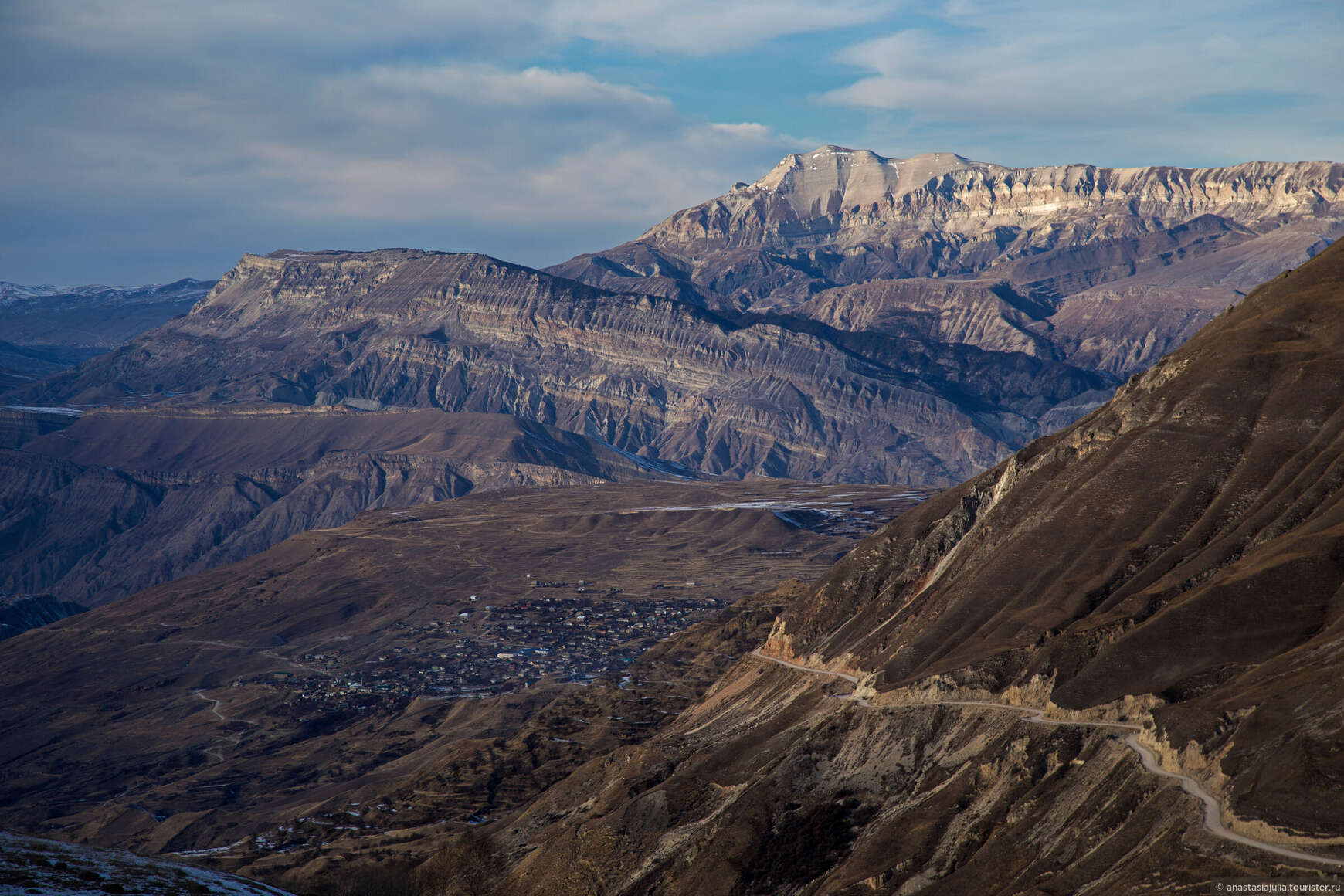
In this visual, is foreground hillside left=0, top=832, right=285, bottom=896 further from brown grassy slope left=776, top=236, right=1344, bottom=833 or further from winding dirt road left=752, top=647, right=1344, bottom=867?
brown grassy slope left=776, top=236, right=1344, bottom=833

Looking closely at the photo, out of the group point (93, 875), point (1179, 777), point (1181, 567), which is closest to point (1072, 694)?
point (1179, 777)

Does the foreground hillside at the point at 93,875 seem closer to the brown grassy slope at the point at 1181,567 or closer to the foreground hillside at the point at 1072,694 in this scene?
the foreground hillside at the point at 1072,694

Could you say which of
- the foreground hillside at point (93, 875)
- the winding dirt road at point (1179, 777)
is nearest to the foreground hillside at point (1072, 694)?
the winding dirt road at point (1179, 777)

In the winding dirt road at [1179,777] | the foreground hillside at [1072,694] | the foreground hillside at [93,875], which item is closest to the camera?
the winding dirt road at [1179,777]

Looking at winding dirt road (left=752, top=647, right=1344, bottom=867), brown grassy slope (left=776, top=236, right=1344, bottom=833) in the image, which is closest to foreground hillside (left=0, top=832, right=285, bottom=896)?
winding dirt road (left=752, top=647, right=1344, bottom=867)

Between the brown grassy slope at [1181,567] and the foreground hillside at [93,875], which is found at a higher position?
the brown grassy slope at [1181,567]

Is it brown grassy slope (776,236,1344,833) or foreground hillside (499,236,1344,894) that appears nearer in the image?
foreground hillside (499,236,1344,894)

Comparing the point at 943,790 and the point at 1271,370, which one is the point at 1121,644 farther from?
the point at 1271,370

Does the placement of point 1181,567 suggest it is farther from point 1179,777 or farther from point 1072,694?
point 1179,777
